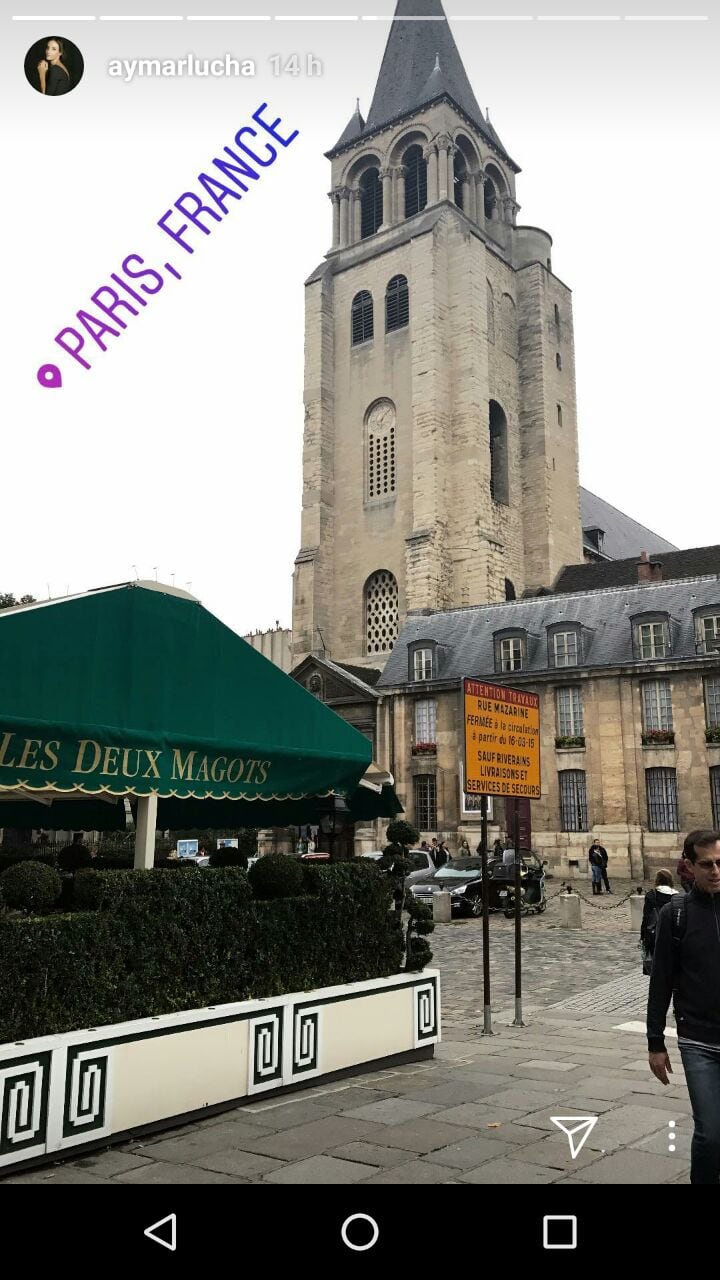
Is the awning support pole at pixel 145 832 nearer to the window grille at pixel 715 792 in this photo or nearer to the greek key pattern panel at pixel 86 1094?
the greek key pattern panel at pixel 86 1094

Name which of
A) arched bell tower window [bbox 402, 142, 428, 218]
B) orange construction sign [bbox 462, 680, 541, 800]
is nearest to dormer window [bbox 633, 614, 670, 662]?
orange construction sign [bbox 462, 680, 541, 800]

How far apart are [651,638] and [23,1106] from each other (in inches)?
1082

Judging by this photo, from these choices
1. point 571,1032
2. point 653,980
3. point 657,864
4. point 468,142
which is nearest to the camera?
point 653,980

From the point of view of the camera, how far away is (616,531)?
58.9m

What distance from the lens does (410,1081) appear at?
698 centimetres

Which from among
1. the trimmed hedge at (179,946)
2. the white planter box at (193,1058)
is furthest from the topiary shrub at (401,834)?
the white planter box at (193,1058)

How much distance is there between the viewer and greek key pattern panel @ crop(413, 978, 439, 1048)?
7727 millimetres

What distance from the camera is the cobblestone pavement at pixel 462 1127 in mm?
4926

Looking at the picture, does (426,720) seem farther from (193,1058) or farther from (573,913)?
(193,1058)

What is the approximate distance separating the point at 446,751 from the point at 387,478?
1840cm

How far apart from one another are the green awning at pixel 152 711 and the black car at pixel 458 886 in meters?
14.8

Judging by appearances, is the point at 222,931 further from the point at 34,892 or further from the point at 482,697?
the point at 482,697

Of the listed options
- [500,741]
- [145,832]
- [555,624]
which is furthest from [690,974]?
[555,624]
